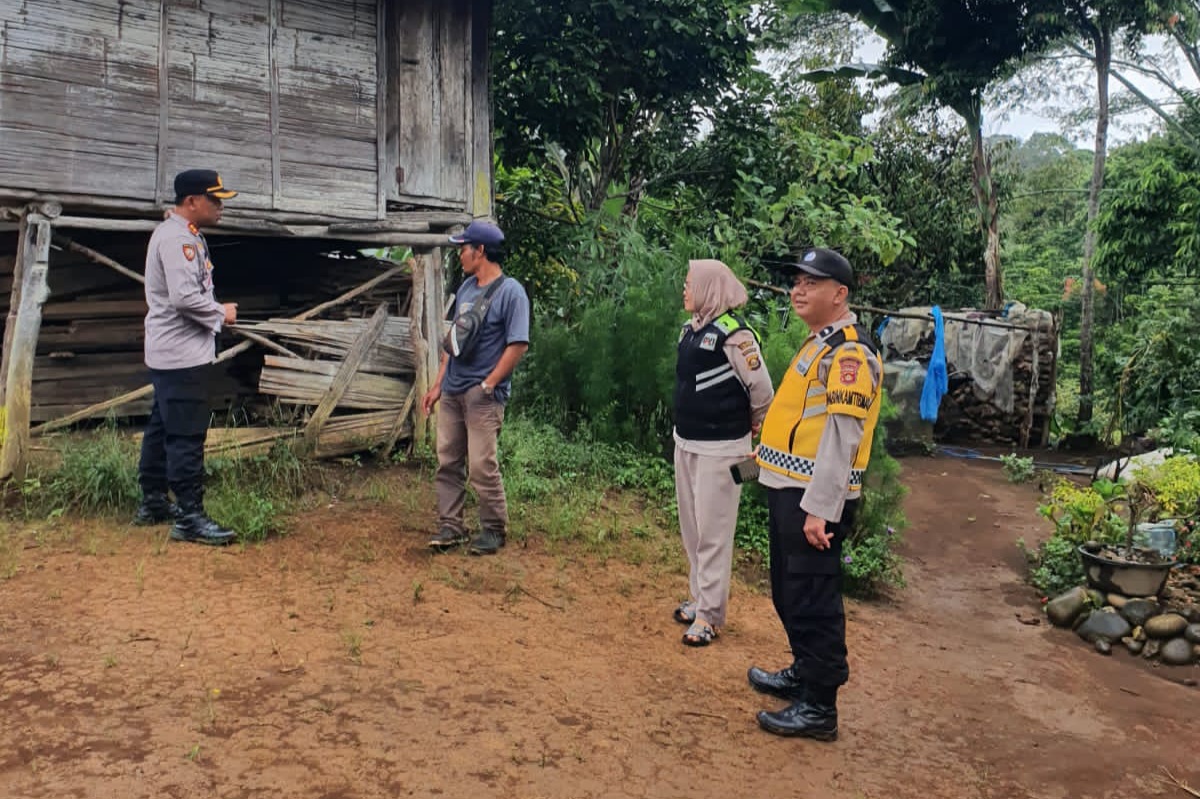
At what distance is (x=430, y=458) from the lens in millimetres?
7754

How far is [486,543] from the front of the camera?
556 cm

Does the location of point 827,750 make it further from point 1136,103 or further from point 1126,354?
point 1136,103

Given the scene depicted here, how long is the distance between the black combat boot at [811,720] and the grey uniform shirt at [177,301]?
11.9ft

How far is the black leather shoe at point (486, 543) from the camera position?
5535 mm

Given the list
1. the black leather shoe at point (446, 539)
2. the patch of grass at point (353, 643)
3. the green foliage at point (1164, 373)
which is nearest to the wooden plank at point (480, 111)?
the black leather shoe at point (446, 539)

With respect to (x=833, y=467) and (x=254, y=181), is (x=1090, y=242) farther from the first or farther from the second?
(x=833, y=467)

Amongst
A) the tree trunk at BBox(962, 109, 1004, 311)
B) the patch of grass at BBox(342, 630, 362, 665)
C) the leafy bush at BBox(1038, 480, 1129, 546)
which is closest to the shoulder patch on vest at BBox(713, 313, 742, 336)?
the patch of grass at BBox(342, 630, 362, 665)

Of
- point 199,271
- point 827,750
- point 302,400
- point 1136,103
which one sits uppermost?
point 1136,103

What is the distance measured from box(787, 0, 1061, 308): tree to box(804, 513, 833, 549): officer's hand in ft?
42.9

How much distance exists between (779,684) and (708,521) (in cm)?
78

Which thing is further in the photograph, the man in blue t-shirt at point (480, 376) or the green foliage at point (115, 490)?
the green foliage at point (115, 490)

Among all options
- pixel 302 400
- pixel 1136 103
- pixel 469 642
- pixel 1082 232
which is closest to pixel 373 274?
pixel 302 400

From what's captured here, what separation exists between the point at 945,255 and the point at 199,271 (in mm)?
14511

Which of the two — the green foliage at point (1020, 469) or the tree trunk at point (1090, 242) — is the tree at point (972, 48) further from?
the green foliage at point (1020, 469)
